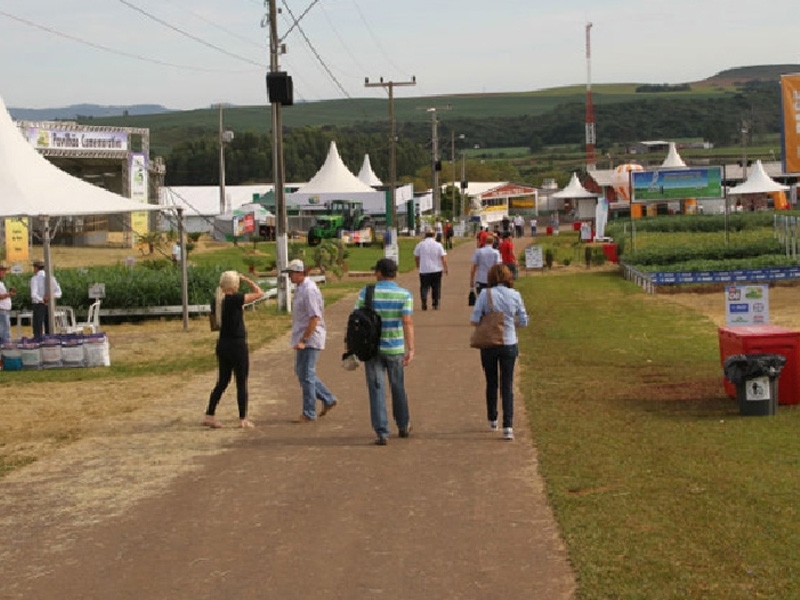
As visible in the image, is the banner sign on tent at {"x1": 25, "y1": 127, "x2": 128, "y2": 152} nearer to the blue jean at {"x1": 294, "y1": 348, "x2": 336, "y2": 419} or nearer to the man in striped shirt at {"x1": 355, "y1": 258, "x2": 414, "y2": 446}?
the blue jean at {"x1": 294, "y1": 348, "x2": 336, "y2": 419}

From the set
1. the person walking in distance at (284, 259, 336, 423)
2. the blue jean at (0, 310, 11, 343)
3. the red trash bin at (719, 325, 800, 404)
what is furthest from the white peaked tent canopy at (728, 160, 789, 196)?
the person walking in distance at (284, 259, 336, 423)

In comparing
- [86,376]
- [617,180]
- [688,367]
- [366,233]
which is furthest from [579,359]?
[617,180]

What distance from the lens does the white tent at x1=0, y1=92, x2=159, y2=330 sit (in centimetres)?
1997

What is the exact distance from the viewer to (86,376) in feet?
60.5

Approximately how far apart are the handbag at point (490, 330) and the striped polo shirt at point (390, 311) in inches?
25.9

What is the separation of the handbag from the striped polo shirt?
0.66 m

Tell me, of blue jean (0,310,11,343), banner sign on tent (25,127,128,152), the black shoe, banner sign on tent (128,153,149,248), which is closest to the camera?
the black shoe

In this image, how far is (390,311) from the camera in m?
11.9

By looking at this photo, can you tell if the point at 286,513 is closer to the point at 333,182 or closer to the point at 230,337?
the point at 230,337

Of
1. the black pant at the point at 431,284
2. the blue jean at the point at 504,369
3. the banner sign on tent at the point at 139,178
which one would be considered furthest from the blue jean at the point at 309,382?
the banner sign on tent at the point at 139,178

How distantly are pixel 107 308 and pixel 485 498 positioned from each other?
62.6 feet

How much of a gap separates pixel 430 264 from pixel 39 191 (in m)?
7.79

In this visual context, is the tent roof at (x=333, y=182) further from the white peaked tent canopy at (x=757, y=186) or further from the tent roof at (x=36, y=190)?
the tent roof at (x=36, y=190)

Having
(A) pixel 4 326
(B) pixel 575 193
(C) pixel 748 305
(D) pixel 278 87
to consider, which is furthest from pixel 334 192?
(C) pixel 748 305
